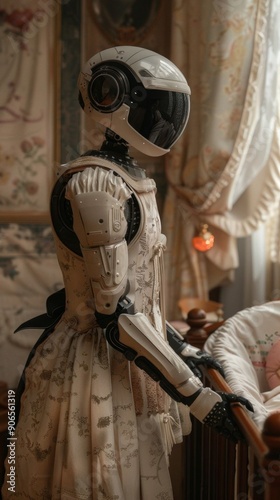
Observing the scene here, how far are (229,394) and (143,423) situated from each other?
21 cm

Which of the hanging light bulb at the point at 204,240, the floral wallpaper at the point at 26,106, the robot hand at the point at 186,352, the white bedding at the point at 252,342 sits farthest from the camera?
the floral wallpaper at the point at 26,106

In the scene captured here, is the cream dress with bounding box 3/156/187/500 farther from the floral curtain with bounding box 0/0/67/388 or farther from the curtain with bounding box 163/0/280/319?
the floral curtain with bounding box 0/0/67/388

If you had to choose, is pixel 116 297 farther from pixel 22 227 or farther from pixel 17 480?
pixel 22 227

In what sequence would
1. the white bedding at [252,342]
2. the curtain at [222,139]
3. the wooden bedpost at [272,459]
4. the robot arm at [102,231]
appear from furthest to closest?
the curtain at [222,139] → the white bedding at [252,342] → the robot arm at [102,231] → the wooden bedpost at [272,459]

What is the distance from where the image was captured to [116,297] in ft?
4.91

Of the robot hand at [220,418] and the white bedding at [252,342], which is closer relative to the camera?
the robot hand at [220,418]

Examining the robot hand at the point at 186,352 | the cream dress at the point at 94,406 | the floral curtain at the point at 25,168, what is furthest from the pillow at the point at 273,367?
the floral curtain at the point at 25,168

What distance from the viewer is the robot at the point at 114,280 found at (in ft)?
4.88

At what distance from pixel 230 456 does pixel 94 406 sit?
486 millimetres

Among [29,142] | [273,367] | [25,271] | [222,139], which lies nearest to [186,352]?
[273,367]

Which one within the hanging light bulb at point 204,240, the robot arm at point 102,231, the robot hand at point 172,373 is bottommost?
the hanging light bulb at point 204,240

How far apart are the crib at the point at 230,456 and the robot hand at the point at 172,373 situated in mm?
38

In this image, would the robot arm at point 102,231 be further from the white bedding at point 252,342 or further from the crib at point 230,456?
the white bedding at point 252,342

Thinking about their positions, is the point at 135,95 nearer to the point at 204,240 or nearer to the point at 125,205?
the point at 125,205
